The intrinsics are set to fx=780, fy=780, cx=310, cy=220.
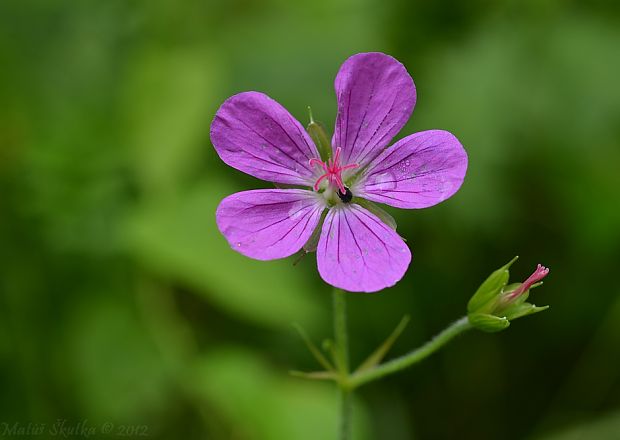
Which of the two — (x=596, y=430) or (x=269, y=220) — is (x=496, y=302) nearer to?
(x=269, y=220)


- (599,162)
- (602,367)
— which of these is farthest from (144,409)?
(599,162)

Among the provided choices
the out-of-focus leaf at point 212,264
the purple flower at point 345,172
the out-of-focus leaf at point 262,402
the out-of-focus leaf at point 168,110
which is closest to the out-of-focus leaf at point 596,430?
the out-of-focus leaf at point 262,402

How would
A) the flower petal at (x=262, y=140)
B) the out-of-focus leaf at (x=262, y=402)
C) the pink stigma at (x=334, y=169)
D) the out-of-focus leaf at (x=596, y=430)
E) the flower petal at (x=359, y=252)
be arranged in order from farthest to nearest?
the out-of-focus leaf at (x=596, y=430), the out-of-focus leaf at (x=262, y=402), the pink stigma at (x=334, y=169), the flower petal at (x=262, y=140), the flower petal at (x=359, y=252)

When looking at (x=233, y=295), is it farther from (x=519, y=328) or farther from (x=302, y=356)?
(x=519, y=328)

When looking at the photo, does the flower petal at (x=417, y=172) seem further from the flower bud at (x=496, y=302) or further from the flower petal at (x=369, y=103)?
the flower bud at (x=496, y=302)

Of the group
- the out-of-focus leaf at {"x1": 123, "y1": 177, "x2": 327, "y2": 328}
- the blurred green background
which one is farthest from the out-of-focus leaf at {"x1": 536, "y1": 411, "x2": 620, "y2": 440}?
the out-of-focus leaf at {"x1": 123, "y1": 177, "x2": 327, "y2": 328}

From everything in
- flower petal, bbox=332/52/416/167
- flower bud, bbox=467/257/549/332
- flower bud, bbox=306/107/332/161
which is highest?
flower petal, bbox=332/52/416/167

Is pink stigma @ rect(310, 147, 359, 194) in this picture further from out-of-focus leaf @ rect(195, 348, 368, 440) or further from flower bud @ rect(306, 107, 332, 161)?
out-of-focus leaf @ rect(195, 348, 368, 440)
